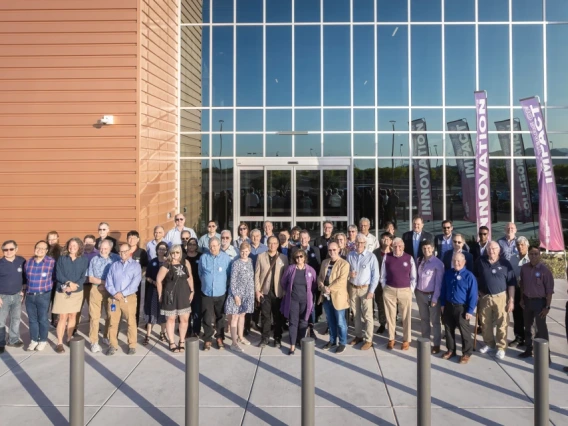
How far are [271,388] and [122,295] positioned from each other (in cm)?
277

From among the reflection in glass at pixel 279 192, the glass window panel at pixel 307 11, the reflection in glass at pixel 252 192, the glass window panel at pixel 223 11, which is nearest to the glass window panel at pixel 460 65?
the glass window panel at pixel 307 11

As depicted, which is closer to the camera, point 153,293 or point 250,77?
point 153,293

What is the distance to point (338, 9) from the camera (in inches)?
588

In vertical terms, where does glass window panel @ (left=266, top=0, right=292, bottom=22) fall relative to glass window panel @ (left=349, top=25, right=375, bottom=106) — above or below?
above

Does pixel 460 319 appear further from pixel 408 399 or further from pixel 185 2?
pixel 185 2

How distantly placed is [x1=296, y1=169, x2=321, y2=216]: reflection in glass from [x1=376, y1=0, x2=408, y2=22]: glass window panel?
16.1ft

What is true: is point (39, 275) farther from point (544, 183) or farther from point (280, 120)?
point (544, 183)

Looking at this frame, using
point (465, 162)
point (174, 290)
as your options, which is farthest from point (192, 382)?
point (465, 162)

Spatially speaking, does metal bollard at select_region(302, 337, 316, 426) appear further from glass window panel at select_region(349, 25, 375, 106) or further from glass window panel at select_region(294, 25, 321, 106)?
glass window panel at select_region(349, 25, 375, 106)

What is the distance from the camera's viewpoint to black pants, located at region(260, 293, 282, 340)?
7730 mm

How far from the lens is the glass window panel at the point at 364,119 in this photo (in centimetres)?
1479

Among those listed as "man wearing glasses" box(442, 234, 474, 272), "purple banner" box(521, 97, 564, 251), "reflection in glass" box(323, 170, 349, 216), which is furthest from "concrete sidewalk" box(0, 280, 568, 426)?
"reflection in glass" box(323, 170, 349, 216)

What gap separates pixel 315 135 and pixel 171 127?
4.06 metres

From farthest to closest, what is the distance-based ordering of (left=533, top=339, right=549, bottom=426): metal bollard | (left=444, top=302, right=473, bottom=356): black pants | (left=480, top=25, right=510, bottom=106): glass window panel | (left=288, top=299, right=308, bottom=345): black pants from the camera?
1. (left=480, top=25, right=510, bottom=106): glass window panel
2. (left=288, top=299, right=308, bottom=345): black pants
3. (left=444, top=302, right=473, bottom=356): black pants
4. (left=533, top=339, right=549, bottom=426): metal bollard
